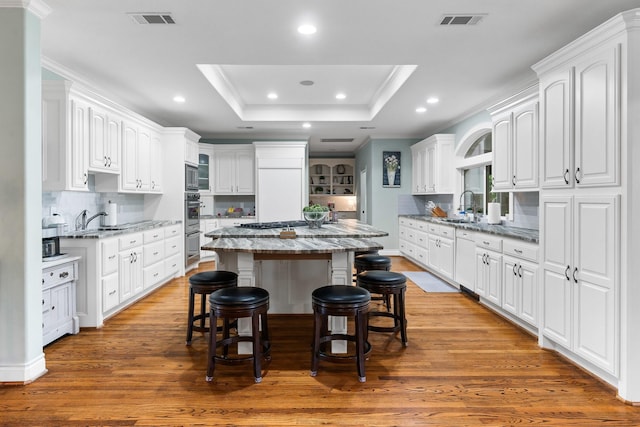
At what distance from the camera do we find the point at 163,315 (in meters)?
4.11

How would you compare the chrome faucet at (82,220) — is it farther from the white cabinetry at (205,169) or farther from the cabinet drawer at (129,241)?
the white cabinetry at (205,169)

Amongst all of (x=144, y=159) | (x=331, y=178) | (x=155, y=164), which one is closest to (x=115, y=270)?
(x=144, y=159)

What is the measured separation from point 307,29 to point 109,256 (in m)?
2.88

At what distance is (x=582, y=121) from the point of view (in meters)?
2.68

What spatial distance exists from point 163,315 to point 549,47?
4.58 metres

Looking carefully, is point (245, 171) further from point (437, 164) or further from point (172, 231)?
point (437, 164)

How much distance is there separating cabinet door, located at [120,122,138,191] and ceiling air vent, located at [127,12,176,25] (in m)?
2.16

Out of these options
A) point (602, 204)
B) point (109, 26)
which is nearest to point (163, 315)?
point (109, 26)

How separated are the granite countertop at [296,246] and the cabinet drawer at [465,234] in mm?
2080

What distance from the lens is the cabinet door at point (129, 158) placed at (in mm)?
4789

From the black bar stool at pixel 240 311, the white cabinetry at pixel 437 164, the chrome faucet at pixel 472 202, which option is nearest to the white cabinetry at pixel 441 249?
the chrome faucet at pixel 472 202

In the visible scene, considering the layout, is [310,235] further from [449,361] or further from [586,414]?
[586,414]

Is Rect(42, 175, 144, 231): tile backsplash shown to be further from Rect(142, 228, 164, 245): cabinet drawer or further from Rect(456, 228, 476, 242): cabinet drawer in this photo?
Rect(456, 228, 476, 242): cabinet drawer

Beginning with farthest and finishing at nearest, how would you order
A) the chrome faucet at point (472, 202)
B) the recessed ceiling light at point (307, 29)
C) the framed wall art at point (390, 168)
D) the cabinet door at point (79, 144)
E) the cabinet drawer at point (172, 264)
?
the framed wall art at point (390, 168), the chrome faucet at point (472, 202), the cabinet drawer at point (172, 264), the cabinet door at point (79, 144), the recessed ceiling light at point (307, 29)
